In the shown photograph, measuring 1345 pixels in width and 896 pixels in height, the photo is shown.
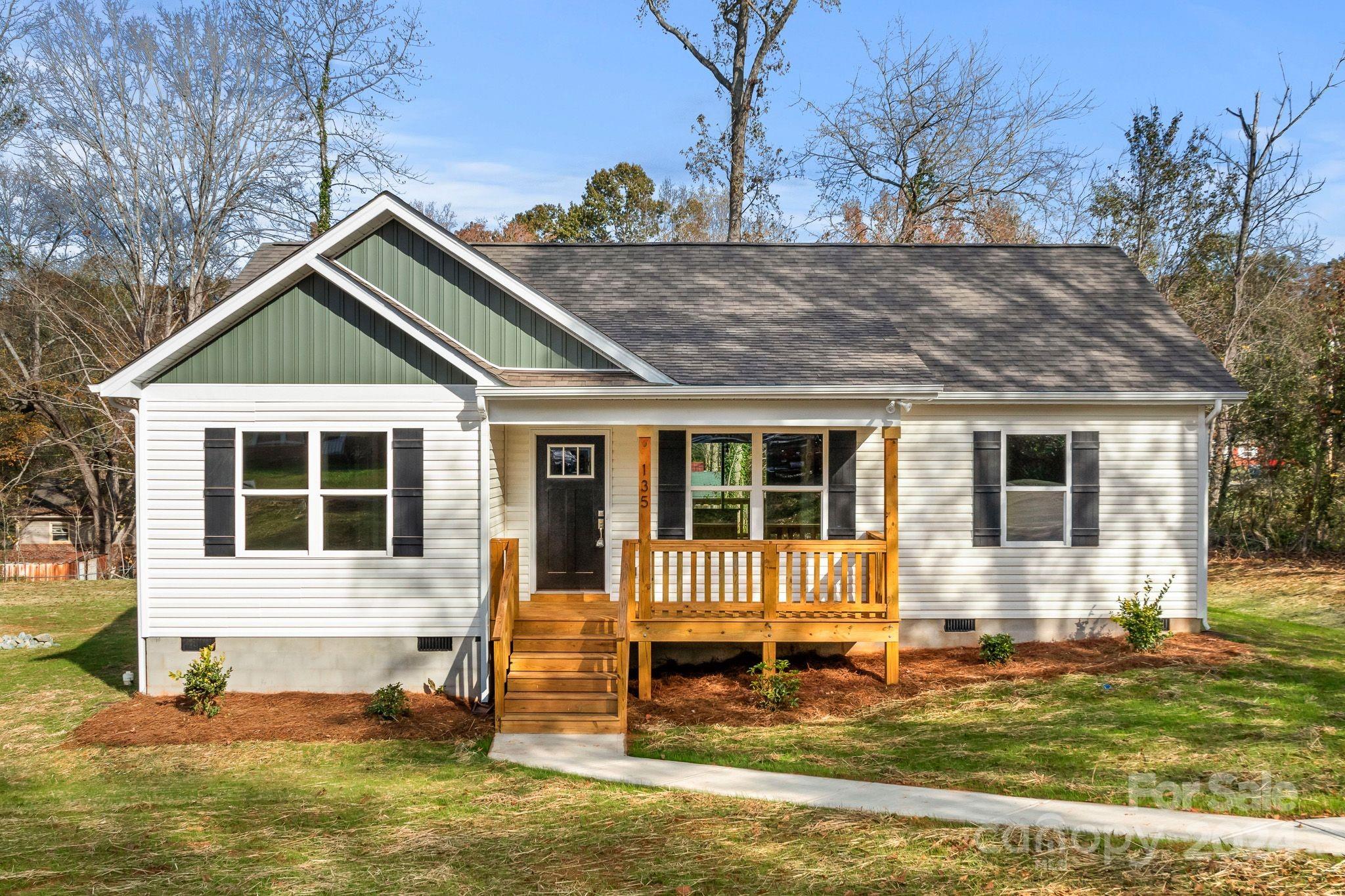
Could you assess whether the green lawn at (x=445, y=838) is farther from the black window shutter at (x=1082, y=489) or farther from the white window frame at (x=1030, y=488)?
the black window shutter at (x=1082, y=489)

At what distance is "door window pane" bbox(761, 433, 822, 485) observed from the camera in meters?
10.8

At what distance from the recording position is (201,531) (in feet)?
30.9

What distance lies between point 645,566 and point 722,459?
1.94 m

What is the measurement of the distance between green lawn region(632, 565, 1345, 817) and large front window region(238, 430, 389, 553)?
3.99 m

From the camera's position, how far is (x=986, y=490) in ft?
35.9

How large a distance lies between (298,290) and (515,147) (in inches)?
853

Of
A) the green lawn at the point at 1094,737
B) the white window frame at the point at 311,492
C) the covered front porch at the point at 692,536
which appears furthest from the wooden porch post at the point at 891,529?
the white window frame at the point at 311,492

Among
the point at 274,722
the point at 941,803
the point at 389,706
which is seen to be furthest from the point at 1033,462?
the point at 274,722

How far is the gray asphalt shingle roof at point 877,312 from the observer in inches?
400

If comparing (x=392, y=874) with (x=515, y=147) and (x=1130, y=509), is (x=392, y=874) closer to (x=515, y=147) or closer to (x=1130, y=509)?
(x=1130, y=509)

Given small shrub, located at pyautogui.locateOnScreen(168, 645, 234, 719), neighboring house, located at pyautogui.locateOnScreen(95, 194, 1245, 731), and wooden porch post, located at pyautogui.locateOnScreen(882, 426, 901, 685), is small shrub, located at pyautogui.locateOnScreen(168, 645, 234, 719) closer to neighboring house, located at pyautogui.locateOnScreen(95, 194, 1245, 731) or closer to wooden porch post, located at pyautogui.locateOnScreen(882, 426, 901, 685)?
neighboring house, located at pyautogui.locateOnScreen(95, 194, 1245, 731)

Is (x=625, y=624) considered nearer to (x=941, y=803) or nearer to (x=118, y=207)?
(x=941, y=803)

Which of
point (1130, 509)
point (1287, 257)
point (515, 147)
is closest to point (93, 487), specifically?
point (515, 147)

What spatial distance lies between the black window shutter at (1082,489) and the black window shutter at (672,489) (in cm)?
482
